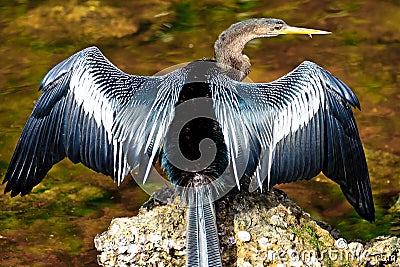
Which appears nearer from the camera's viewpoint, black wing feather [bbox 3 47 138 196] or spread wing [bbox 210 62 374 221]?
spread wing [bbox 210 62 374 221]

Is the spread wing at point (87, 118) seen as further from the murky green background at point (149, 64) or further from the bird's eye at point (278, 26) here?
the bird's eye at point (278, 26)

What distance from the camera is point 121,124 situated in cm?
483

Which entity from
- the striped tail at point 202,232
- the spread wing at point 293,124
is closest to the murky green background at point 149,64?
the spread wing at point 293,124

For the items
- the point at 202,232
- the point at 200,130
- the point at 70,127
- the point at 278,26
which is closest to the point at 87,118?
the point at 70,127

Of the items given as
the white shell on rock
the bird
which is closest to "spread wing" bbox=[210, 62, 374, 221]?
the bird

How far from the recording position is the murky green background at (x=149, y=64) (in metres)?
6.33

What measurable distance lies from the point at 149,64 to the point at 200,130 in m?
3.99

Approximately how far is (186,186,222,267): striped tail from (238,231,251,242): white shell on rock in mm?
171

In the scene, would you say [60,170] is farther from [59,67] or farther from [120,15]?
[120,15]

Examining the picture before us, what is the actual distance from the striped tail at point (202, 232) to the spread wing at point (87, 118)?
0.38 metres

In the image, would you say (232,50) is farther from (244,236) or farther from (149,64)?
(149,64)

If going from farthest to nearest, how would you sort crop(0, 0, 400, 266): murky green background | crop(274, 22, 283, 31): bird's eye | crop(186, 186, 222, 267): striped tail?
crop(0, 0, 400, 266): murky green background, crop(274, 22, 283, 31): bird's eye, crop(186, 186, 222, 267): striped tail

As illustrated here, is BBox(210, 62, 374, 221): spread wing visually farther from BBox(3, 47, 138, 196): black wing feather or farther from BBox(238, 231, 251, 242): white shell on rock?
BBox(3, 47, 138, 196): black wing feather

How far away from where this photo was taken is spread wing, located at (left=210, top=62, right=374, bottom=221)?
472cm
